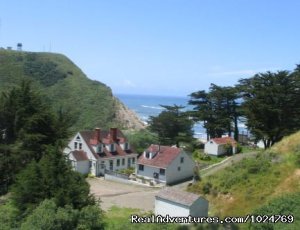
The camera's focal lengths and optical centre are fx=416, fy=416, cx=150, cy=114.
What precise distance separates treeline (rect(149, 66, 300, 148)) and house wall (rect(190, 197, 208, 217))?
16.7 metres

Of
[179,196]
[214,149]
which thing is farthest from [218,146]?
[179,196]

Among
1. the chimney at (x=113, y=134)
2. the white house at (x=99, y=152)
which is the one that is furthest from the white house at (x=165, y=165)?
the chimney at (x=113, y=134)

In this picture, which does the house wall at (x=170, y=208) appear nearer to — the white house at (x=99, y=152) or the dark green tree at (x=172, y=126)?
the white house at (x=99, y=152)

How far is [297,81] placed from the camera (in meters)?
41.1

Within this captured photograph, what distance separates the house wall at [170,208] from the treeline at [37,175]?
437cm

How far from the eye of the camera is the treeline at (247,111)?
3916 cm

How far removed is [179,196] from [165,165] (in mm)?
18177

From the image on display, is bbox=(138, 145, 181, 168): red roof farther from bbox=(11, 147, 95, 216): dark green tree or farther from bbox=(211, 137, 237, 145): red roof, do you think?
bbox=(11, 147, 95, 216): dark green tree

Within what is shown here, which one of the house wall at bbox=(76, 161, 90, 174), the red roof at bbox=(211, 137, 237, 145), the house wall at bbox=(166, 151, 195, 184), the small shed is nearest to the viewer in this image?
the house wall at bbox=(166, 151, 195, 184)

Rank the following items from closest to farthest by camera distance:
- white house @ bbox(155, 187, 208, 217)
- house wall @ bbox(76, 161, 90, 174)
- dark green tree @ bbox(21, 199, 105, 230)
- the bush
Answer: dark green tree @ bbox(21, 199, 105, 230), white house @ bbox(155, 187, 208, 217), the bush, house wall @ bbox(76, 161, 90, 174)

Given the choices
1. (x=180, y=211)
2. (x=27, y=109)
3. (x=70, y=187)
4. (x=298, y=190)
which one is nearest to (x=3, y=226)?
(x=70, y=187)

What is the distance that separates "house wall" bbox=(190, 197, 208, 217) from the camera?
23.4 meters

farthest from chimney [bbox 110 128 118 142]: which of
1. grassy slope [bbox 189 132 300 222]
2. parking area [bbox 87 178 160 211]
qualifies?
grassy slope [bbox 189 132 300 222]

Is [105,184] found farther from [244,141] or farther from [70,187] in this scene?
[244,141]
